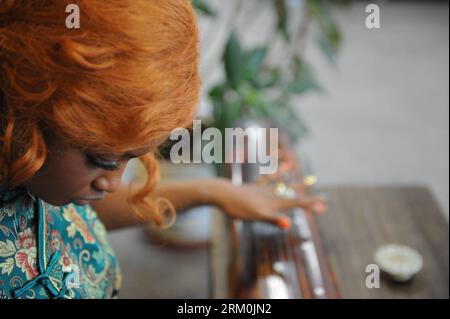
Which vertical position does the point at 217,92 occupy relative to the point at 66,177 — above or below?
above

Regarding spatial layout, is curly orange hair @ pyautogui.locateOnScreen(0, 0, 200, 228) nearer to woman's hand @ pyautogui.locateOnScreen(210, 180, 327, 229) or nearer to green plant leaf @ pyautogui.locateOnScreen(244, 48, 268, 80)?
woman's hand @ pyautogui.locateOnScreen(210, 180, 327, 229)

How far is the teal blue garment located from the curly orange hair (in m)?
0.22

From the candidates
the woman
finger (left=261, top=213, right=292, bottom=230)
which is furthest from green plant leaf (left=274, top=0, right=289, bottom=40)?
the woman

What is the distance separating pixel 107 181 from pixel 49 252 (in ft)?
0.83

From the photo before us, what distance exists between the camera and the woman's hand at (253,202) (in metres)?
1.65

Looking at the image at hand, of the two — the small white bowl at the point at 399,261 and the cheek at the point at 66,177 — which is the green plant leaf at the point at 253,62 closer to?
the small white bowl at the point at 399,261

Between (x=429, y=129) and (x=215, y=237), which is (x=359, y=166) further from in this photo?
(x=215, y=237)

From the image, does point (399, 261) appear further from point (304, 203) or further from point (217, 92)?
point (217, 92)

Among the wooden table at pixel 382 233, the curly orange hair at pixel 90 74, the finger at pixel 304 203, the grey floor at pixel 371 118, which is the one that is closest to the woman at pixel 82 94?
the curly orange hair at pixel 90 74

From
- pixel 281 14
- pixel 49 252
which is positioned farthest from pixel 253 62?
pixel 49 252

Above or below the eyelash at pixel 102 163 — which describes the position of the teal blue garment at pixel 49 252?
below

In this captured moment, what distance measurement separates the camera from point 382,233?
1.92m

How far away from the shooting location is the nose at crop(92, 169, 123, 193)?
1059 mm

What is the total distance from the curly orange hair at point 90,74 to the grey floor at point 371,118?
1.48 metres
